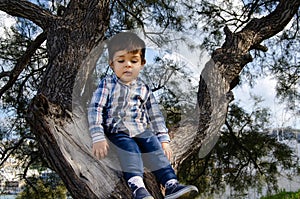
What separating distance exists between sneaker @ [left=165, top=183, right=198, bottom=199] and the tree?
11 cm

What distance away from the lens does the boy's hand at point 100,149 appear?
1544mm

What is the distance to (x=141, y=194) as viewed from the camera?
4.62 ft

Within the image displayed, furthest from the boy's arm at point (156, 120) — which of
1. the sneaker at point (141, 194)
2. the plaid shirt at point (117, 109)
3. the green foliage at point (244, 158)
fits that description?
the green foliage at point (244, 158)

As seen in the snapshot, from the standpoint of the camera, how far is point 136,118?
1575mm

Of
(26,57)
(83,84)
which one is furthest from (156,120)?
(26,57)

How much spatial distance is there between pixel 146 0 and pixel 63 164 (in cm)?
177

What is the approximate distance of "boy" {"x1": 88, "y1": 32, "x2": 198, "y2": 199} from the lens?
1515 mm

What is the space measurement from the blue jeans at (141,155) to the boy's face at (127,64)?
0.20 metres

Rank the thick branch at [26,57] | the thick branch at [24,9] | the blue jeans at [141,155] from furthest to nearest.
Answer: the thick branch at [26,57]
the thick branch at [24,9]
the blue jeans at [141,155]

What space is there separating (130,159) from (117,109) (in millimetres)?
180

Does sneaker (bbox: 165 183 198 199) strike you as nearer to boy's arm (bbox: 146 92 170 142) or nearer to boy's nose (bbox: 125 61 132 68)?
boy's arm (bbox: 146 92 170 142)

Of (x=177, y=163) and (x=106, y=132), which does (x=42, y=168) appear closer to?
(x=177, y=163)

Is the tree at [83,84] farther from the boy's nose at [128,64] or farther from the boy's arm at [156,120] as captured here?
the boy's nose at [128,64]

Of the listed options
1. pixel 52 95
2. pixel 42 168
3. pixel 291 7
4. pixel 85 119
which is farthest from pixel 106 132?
pixel 42 168
